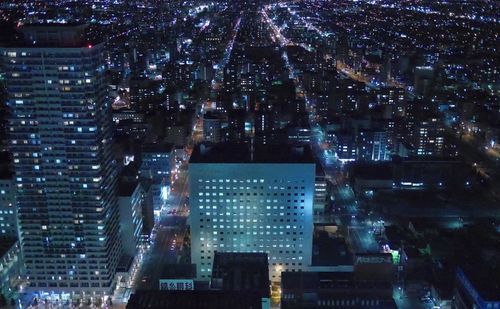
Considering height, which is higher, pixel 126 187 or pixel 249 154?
pixel 249 154

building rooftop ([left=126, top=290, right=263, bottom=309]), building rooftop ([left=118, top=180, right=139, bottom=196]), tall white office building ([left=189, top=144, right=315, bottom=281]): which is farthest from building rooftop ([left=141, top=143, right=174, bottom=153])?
building rooftop ([left=126, top=290, right=263, bottom=309])

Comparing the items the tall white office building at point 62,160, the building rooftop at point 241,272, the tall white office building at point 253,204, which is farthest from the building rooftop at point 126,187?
the building rooftop at point 241,272

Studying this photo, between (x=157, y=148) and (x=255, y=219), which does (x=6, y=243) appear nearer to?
(x=255, y=219)

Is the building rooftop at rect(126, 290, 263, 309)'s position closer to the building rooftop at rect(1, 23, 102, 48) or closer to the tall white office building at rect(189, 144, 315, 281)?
the tall white office building at rect(189, 144, 315, 281)

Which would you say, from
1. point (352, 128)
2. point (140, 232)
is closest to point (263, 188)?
point (140, 232)

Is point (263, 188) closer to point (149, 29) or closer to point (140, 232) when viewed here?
point (140, 232)

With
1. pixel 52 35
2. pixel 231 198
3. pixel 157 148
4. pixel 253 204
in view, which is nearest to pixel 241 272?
pixel 253 204
